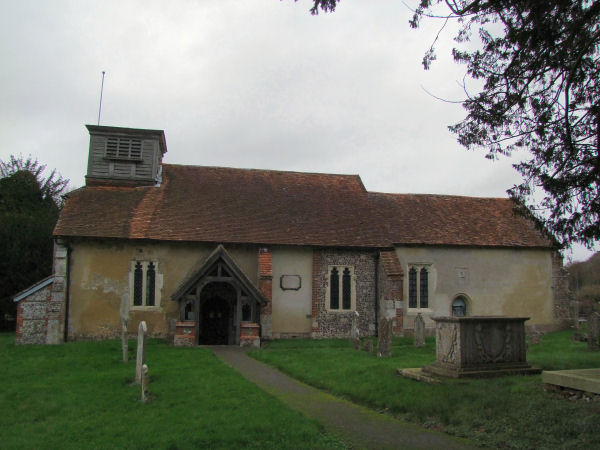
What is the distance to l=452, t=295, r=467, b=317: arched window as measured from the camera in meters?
25.7

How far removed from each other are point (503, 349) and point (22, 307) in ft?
61.5

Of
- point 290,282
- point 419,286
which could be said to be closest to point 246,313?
point 290,282

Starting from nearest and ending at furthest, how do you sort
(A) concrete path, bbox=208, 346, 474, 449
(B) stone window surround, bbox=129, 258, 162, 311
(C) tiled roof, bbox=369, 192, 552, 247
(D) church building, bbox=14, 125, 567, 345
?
(A) concrete path, bbox=208, 346, 474, 449 < (D) church building, bbox=14, 125, 567, 345 < (B) stone window surround, bbox=129, 258, 162, 311 < (C) tiled roof, bbox=369, 192, 552, 247

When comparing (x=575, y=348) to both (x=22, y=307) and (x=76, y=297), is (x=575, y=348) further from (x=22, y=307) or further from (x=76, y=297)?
(x=22, y=307)

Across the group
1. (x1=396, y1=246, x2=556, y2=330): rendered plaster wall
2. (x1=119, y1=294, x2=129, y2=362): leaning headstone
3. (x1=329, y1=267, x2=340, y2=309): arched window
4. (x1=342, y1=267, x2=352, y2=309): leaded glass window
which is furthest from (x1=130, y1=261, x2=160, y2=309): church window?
(x1=396, y1=246, x2=556, y2=330): rendered plaster wall

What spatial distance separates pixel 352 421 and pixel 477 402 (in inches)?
84.5

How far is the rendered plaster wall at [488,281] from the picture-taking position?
2533cm

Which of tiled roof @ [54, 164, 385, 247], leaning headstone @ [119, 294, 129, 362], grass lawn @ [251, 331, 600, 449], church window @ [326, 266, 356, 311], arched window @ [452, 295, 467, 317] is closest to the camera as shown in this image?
grass lawn @ [251, 331, 600, 449]

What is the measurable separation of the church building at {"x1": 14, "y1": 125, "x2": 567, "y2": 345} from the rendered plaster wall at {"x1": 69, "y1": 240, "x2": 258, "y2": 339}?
0.04 m

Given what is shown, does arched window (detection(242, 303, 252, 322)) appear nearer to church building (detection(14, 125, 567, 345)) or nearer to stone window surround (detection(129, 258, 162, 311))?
church building (detection(14, 125, 567, 345))

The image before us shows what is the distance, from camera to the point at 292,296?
78.0 feet

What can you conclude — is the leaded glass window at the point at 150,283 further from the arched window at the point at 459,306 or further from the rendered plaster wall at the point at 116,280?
the arched window at the point at 459,306

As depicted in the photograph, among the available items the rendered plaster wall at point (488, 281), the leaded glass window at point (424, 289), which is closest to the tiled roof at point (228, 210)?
the leaded glass window at point (424, 289)

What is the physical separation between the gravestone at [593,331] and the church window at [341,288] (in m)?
9.77
